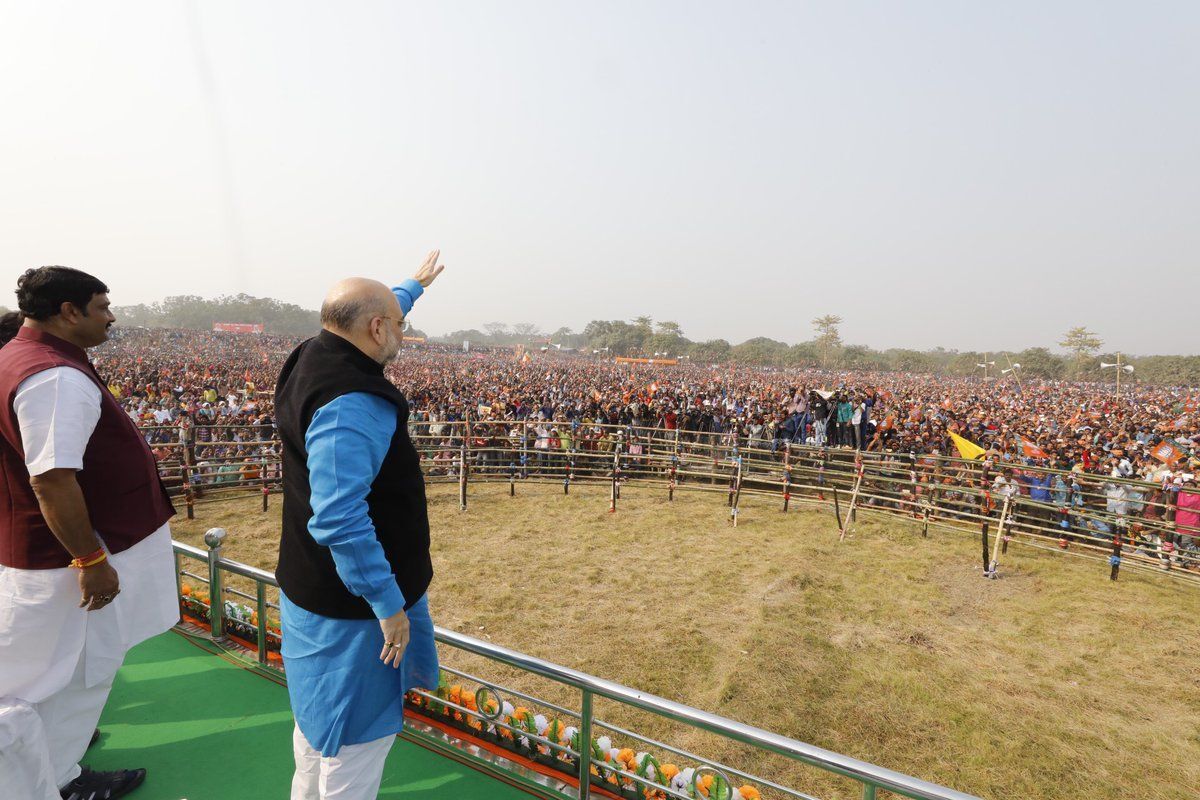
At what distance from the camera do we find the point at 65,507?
1.68m

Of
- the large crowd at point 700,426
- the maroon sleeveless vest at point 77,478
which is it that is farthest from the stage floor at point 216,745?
the large crowd at point 700,426

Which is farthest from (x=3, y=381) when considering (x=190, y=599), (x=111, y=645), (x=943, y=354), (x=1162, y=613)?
(x=943, y=354)

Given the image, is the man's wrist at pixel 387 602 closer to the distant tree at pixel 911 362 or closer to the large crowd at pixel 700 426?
the large crowd at pixel 700 426

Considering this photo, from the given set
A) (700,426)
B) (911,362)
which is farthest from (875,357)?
(700,426)

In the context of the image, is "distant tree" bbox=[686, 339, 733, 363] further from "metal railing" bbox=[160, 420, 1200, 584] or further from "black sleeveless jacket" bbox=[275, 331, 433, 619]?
"black sleeveless jacket" bbox=[275, 331, 433, 619]

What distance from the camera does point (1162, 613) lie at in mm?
6781

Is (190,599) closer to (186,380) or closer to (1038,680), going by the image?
(1038,680)

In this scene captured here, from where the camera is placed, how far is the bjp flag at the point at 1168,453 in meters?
10.1

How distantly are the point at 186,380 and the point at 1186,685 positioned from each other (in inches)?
992

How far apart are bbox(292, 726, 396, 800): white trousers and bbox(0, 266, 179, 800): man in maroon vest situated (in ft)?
2.71

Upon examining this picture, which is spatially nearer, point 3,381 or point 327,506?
point 327,506

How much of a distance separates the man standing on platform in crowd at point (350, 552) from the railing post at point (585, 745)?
867mm

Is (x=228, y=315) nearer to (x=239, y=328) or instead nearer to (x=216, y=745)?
(x=239, y=328)

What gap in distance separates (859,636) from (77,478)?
6553 millimetres
